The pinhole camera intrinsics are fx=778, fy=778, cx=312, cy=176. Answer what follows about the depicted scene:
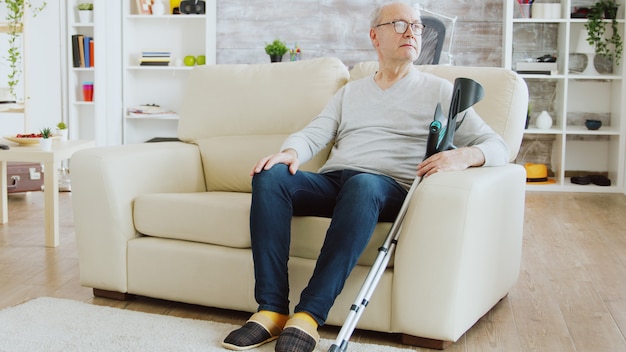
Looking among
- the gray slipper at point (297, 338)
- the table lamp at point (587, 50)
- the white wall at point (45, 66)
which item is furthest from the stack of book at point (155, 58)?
the gray slipper at point (297, 338)

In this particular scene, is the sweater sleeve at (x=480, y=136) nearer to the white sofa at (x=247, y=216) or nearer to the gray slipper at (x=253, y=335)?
the white sofa at (x=247, y=216)

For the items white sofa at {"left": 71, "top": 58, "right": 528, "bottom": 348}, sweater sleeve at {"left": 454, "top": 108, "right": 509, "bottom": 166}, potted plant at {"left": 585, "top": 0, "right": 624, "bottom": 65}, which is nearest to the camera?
white sofa at {"left": 71, "top": 58, "right": 528, "bottom": 348}

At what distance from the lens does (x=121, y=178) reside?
103 inches

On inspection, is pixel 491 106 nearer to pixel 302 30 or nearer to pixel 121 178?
pixel 121 178

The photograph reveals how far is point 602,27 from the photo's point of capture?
Result: 5598 mm

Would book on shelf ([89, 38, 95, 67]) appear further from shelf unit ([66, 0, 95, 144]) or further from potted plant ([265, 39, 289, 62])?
potted plant ([265, 39, 289, 62])

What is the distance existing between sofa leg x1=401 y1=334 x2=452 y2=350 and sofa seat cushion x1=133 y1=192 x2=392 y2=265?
0.80ft

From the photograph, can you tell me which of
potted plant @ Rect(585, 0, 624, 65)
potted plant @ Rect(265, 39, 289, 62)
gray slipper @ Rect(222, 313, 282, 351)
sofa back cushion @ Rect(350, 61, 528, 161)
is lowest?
gray slipper @ Rect(222, 313, 282, 351)

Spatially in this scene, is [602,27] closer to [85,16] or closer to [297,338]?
[85,16]

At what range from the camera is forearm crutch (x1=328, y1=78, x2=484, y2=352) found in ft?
6.85

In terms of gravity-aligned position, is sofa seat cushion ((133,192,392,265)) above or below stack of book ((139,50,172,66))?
below

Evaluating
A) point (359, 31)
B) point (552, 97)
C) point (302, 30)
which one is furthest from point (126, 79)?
point (552, 97)

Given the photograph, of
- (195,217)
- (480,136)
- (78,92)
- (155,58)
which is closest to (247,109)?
(195,217)

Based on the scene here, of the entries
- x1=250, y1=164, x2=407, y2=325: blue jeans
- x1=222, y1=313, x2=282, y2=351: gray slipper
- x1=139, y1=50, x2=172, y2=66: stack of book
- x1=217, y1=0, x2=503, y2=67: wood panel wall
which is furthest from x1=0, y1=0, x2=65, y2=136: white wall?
x1=222, y1=313, x2=282, y2=351: gray slipper
